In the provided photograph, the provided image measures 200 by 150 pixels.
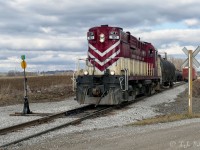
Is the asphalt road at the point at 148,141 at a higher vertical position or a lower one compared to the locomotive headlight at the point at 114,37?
lower

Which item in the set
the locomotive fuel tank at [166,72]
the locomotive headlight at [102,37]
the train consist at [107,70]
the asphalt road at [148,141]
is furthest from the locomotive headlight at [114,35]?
the locomotive fuel tank at [166,72]

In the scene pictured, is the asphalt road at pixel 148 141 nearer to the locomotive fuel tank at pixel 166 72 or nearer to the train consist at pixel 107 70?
the train consist at pixel 107 70

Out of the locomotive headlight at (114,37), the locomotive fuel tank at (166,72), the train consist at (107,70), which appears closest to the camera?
the train consist at (107,70)

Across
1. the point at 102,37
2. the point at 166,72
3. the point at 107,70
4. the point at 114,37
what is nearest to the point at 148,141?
the point at 107,70

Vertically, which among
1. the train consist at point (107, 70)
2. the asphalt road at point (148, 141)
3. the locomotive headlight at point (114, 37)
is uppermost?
the locomotive headlight at point (114, 37)

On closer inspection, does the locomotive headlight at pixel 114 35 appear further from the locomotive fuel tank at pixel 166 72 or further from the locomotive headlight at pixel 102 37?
the locomotive fuel tank at pixel 166 72

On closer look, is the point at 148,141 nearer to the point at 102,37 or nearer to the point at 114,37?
the point at 114,37

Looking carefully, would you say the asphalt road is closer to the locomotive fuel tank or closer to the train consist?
the train consist

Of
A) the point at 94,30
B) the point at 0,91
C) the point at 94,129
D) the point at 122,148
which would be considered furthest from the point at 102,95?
the point at 0,91

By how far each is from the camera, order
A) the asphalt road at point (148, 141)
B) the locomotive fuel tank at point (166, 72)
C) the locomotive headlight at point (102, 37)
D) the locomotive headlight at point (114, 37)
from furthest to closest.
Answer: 1. the locomotive fuel tank at point (166, 72)
2. the locomotive headlight at point (102, 37)
3. the locomotive headlight at point (114, 37)
4. the asphalt road at point (148, 141)

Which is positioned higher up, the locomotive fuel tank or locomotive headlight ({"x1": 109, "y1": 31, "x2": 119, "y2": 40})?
locomotive headlight ({"x1": 109, "y1": 31, "x2": 119, "y2": 40})

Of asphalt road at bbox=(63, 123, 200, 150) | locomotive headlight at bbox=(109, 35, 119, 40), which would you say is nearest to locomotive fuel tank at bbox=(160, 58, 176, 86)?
locomotive headlight at bbox=(109, 35, 119, 40)

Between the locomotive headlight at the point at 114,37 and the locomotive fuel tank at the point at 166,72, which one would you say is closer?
the locomotive headlight at the point at 114,37

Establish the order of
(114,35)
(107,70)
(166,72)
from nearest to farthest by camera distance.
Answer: (107,70) < (114,35) < (166,72)
